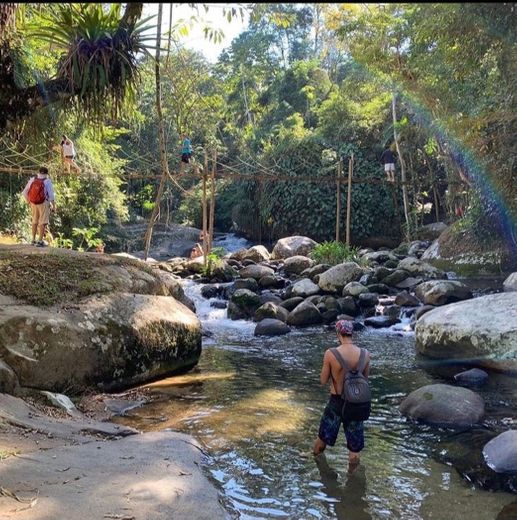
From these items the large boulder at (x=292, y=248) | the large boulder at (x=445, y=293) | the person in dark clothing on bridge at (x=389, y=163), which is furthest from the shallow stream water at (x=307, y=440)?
the person in dark clothing on bridge at (x=389, y=163)

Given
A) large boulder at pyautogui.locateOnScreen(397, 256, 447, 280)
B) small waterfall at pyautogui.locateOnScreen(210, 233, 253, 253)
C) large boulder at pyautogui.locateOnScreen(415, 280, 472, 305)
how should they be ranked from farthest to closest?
small waterfall at pyautogui.locateOnScreen(210, 233, 253, 253) → large boulder at pyautogui.locateOnScreen(397, 256, 447, 280) → large boulder at pyautogui.locateOnScreen(415, 280, 472, 305)

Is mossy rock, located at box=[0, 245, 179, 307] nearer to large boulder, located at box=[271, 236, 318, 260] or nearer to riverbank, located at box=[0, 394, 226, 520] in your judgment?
riverbank, located at box=[0, 394, 226, 520]

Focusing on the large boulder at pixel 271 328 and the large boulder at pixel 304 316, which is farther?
the large boulder at pixel 304 316

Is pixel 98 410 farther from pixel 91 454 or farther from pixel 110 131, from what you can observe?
pixel 110 131

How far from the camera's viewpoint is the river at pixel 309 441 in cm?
435

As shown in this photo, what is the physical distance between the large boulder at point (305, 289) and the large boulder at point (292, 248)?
19.8 feet

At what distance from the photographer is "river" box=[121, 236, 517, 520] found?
4.35m

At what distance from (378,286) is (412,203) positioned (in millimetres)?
9015

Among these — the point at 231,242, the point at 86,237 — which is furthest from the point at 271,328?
the point at 231,242

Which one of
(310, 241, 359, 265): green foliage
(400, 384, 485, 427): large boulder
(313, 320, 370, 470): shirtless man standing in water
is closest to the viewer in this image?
(313, 320, 370, 470): shirtless man standing in water

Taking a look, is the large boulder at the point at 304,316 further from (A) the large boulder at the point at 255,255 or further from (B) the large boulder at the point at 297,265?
(A) the large boulder at the point at 255,255

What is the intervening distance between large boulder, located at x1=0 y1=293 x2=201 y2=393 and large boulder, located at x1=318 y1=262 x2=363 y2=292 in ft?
21.5

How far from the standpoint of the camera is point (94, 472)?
394 cm

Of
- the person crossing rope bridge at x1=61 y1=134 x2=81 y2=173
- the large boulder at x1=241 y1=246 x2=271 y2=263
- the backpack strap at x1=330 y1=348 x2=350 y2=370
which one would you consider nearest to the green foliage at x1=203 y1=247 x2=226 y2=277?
the large boulder at x1=241 y1=246 x2=271 y2=263
